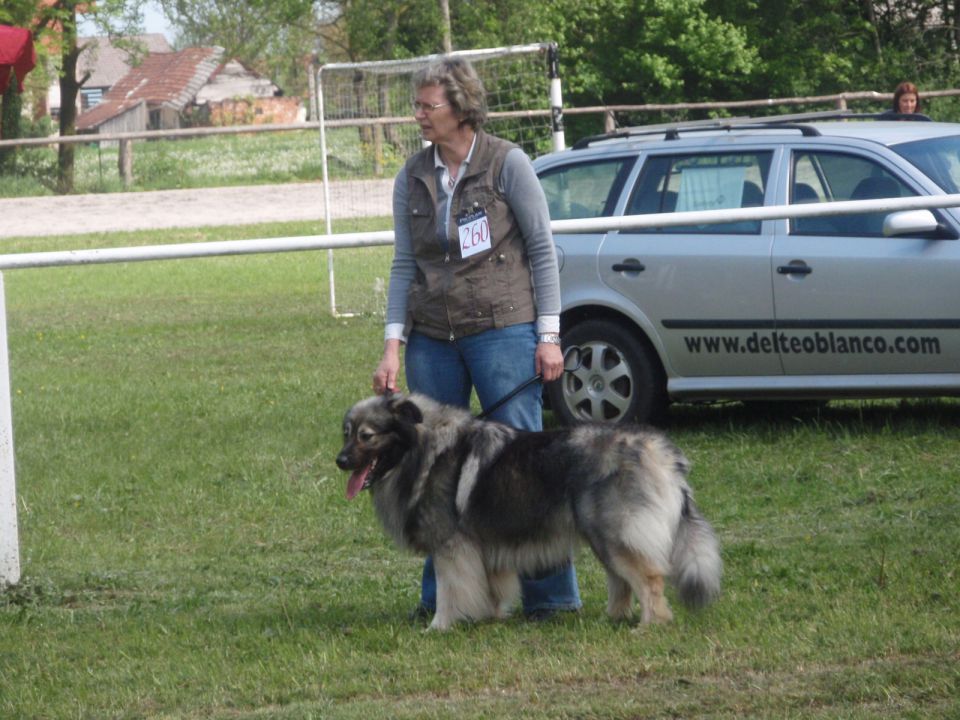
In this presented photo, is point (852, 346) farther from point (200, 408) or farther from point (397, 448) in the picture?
point (200, 408)

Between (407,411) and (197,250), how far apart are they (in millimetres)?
1619

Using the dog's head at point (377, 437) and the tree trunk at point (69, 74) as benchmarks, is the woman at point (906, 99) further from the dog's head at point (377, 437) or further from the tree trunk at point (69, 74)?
the tree trunk at point (69, 74)

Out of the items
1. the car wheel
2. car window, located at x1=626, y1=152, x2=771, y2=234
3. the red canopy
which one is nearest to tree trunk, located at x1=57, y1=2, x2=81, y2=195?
the red canopy

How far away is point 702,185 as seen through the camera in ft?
30.4

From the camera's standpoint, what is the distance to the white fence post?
6.16 metres

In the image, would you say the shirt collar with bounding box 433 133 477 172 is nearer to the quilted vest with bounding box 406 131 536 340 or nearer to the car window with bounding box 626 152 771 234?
the quilted vest with bounding box 406 131 536 340

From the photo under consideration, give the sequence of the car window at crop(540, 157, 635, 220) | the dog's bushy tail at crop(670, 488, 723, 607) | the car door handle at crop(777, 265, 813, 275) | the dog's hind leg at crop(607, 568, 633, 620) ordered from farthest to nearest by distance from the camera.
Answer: the car window at crop(540, 157, 635, 220)
the car door handle at crop(777, 265, 813, 275)
the dog's hind leg at crop(607, 568, 633, 620)
the dog's bushy tail at crop(670, 488, 723, 607)

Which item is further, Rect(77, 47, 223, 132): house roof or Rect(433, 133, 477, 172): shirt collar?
Rect(77, 47, 223, 132): house roof

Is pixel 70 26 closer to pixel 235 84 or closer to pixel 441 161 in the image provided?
pixel 441 161

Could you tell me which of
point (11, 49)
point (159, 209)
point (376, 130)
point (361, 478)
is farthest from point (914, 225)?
point (159, 209)

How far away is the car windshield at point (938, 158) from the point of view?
8.53 m

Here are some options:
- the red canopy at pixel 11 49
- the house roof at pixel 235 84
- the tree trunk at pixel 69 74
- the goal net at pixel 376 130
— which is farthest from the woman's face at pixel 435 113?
the house roof at pixel 235 84

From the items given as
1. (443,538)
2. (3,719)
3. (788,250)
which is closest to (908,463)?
(788,250)

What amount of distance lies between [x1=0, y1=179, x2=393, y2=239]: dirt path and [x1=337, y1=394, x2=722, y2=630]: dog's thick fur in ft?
73.3
